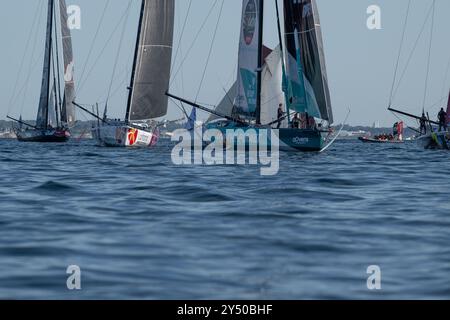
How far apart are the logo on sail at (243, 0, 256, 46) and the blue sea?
26.8 meters

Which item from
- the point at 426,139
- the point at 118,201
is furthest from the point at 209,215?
the point at 426,139

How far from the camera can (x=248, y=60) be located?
4741 centimetres

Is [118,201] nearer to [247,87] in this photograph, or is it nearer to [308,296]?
[308,296]

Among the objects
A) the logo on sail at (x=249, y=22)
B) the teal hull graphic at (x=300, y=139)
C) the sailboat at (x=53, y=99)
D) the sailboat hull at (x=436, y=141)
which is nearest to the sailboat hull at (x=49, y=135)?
the sailboat at (x=53, y=99)

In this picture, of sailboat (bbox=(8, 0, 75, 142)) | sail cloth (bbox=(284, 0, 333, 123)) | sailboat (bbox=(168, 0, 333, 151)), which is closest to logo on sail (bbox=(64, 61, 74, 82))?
sailboat (bbox=(8, 0, 75, 142))

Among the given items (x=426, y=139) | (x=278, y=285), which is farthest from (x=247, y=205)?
(x=426, y=139)

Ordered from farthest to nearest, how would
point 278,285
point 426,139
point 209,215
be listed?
1. point 426,139
2. point 209,215
3. point 278,285

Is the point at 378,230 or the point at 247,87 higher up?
the point at 247,87


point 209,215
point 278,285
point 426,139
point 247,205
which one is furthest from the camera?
point 426,139

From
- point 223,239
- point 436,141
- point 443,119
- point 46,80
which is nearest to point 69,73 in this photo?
point 46,80

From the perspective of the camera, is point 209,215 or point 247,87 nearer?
point 209,215

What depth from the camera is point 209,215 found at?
1429 cm
